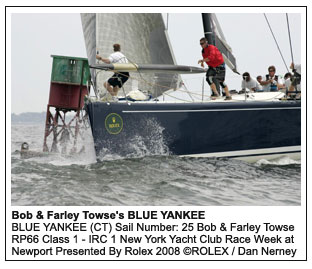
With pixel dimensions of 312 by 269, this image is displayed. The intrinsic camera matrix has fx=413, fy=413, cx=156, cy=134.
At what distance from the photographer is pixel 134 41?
10.6 meters

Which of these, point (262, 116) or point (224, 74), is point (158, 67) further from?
point (262, 116)

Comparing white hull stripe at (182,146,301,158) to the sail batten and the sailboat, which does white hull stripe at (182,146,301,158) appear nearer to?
the sailboat

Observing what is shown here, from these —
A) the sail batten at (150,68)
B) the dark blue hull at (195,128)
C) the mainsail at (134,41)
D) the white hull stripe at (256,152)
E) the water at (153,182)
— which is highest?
the mainsail at (134,41)

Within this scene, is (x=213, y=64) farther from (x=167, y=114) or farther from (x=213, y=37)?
(x=167, y=114)

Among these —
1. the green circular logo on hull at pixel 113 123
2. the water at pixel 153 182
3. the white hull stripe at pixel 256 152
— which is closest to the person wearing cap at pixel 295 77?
the white hull stripe at pixel 256 152

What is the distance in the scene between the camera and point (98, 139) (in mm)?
8227

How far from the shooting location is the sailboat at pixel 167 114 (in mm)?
8312

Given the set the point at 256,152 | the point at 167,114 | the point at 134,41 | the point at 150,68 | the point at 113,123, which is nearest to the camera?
the point at 113,123

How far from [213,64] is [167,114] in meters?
1.78

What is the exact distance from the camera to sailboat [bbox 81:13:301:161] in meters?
8.31

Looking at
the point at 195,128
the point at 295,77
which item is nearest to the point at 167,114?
the point at 195,128

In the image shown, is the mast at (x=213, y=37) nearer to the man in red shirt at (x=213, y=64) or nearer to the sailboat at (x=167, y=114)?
the sailboat at (x=167, y=114)

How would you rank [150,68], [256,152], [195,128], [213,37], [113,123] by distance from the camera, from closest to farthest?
[113,123] → [150,68] → [195,128] → [256,152] → [213,37]
